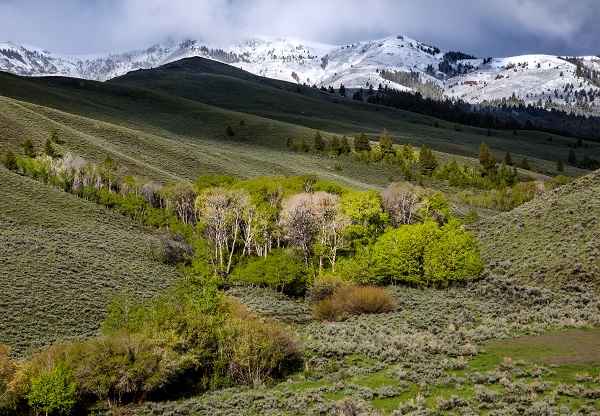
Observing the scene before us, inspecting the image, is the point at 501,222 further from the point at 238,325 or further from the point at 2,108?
the point at 2,108

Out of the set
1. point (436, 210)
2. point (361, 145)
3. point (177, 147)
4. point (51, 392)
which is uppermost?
point (361, 145)

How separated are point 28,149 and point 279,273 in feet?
161

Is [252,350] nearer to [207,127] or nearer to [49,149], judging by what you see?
[49,149]

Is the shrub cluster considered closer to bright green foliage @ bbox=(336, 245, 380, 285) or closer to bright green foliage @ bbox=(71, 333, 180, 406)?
bright green foliage @ bbox=(71, 333, 180, 406)

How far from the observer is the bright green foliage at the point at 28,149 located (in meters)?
74.7

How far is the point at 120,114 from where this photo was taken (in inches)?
5522

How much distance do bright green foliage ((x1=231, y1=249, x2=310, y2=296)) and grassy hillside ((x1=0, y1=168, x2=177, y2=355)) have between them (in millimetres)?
7899

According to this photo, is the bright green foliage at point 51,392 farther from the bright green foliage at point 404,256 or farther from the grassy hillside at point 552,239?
the grassy hillside at point 552,239

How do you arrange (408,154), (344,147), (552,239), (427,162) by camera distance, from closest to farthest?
(552,239), (427,162), (408,154), (344,147)

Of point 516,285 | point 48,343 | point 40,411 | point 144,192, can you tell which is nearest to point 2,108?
point 144,192

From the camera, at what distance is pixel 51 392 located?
22297mm

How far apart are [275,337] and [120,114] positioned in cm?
12761

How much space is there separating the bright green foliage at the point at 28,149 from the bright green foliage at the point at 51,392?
202 ft

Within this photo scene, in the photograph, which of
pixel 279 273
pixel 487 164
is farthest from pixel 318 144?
pixel 279 273
